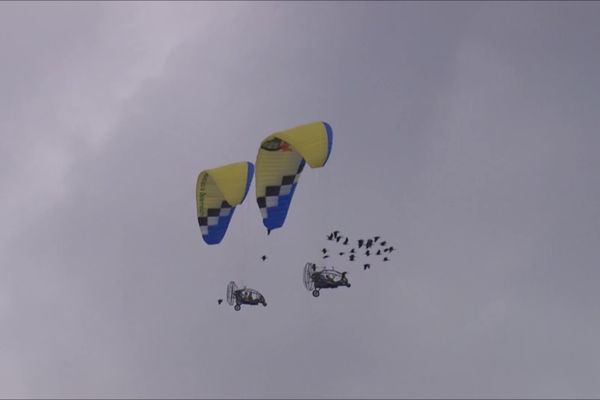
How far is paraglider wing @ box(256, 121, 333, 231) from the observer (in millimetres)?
70188

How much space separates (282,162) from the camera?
73.4 m

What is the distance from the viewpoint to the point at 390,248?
75000 mm

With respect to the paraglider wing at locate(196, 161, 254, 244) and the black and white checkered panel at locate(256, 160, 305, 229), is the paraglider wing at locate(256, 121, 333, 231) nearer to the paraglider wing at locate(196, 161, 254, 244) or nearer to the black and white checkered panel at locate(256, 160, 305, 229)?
the black and white checkered panel at locate(256, 160, 305, 229)

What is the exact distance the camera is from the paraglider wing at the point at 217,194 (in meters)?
73.9

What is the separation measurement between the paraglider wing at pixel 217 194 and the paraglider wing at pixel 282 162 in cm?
149

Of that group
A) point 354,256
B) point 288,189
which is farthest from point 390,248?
point 288,189

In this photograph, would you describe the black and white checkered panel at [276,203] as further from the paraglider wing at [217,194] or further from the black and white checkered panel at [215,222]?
the black and white checkered panel at [215,222]

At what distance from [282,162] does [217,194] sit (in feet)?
22.0

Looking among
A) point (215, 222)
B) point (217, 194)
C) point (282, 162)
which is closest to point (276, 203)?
point (282, 162)

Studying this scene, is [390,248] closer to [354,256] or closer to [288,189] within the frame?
[354,256]

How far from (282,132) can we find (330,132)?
2.96 meters

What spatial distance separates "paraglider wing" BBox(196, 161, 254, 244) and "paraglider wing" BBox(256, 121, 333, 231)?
4.90 ft

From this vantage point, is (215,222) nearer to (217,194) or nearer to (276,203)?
(217,194)

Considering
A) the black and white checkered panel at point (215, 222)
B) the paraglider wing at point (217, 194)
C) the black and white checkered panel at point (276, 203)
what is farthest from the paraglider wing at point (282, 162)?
the black and white checkered panel at point (215, 222)
